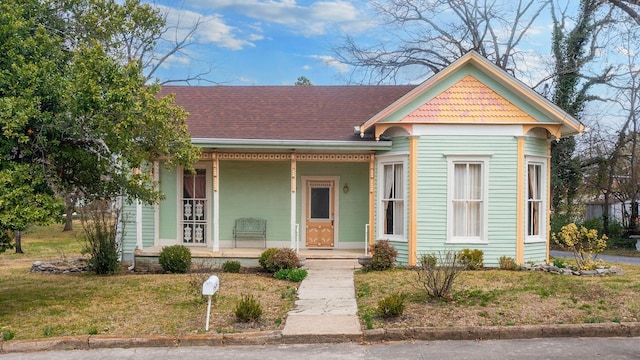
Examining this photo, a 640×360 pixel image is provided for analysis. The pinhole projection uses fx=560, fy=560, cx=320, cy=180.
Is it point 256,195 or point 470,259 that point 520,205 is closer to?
point 470,259

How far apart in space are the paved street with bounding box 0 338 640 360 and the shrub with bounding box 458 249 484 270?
5600 mm

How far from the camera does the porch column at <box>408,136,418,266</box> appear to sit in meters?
14.6

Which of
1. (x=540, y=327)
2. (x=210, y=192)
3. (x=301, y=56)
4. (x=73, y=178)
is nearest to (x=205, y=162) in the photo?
(x=210, y=192)

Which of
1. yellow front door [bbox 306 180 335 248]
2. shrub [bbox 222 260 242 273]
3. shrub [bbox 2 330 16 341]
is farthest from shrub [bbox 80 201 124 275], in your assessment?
yellow front door [bbox 306 180 335 248]

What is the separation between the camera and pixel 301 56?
31344mm

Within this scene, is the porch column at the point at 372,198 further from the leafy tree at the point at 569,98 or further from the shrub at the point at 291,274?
the leafy tree at the point at 569,98

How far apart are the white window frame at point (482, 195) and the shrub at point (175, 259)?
6784mm

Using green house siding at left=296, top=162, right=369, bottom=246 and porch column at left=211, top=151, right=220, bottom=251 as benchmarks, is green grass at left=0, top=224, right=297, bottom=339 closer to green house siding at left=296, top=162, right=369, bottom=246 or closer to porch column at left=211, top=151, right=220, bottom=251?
porch column at left=211, top=151, right=220, bottom=251

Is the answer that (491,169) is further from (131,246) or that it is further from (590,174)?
(590,174)

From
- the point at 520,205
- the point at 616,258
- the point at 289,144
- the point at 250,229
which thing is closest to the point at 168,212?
the point at 250,229

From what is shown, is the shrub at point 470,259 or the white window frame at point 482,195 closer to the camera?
the shrub at point 470,259

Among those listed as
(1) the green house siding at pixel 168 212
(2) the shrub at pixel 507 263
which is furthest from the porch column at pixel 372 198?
(1) the green house siding at pixel 168 212

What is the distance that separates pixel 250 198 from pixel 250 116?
2502 millimetres

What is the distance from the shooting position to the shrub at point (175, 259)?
14156mm
